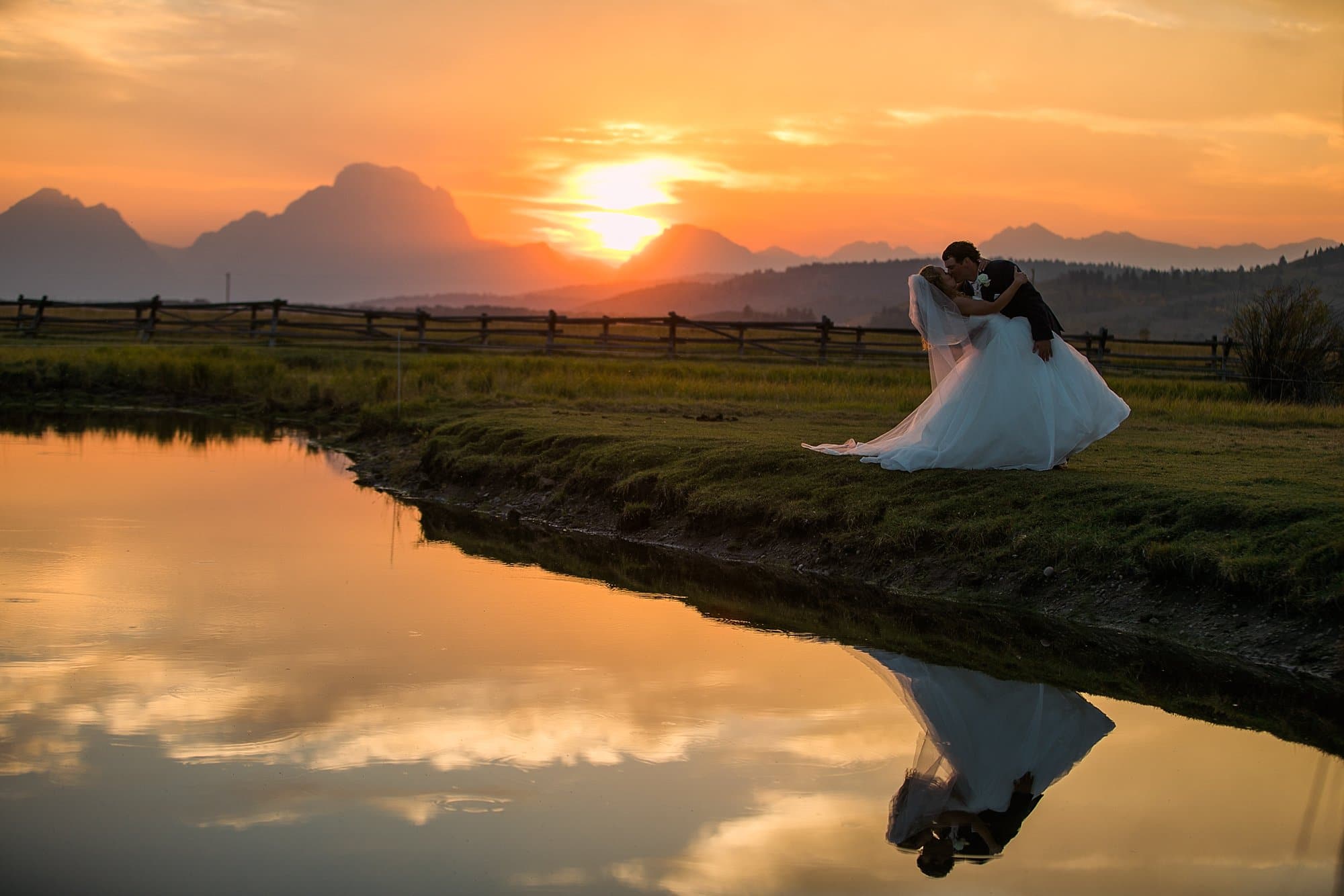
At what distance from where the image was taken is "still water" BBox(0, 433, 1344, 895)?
5551 mm

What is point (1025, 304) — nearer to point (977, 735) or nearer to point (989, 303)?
point (989, 303)

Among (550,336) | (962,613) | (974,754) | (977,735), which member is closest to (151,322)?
(550,336)

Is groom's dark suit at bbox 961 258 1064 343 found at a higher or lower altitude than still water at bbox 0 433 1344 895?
higher

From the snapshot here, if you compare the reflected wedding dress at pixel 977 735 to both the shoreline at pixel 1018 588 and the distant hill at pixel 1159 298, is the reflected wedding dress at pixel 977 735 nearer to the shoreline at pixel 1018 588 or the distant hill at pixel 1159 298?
the shoreline at pixel 1018 588

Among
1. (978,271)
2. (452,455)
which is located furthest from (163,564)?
(978,271)

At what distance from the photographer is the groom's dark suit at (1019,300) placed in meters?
12.4

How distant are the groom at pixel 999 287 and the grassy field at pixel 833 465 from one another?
4.48 ft

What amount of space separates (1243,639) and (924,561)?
3075 mm

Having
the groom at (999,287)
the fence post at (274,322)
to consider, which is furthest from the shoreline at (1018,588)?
the fence post at (274,322)

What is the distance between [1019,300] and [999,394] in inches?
36.2

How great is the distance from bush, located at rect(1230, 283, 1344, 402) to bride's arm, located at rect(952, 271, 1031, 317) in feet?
57.5

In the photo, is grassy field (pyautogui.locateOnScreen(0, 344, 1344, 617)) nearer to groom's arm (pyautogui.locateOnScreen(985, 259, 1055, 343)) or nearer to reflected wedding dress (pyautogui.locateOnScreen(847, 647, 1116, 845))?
groom's arm (pyautogui.locateOnScreen(985, 259, 1055, 343))

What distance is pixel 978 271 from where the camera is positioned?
41.7ft

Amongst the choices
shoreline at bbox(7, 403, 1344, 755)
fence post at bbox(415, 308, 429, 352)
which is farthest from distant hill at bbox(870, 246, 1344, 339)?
shoreline at bbox(7, 403, 1344, 755)
